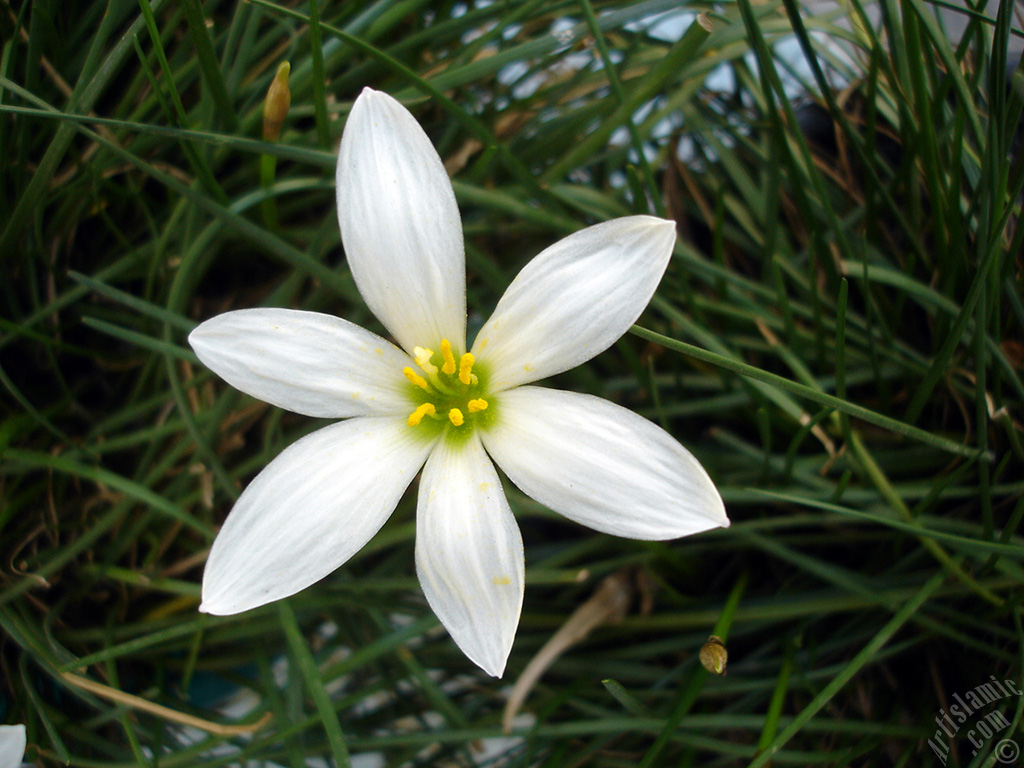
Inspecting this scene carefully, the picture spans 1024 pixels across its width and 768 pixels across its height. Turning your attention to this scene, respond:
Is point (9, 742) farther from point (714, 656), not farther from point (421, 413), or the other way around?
point (714, 656)

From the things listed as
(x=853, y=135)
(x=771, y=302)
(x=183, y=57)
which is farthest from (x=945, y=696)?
(x=183, y=57)

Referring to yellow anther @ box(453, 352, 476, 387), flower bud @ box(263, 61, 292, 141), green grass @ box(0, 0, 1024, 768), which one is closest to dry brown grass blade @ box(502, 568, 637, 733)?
green grass @ box(0, 0, 1024, 768)

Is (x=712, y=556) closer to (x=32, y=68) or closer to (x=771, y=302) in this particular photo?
(x=771, y=302)

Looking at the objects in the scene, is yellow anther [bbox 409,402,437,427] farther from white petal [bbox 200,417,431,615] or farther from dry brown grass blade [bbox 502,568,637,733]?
dry brown grass blade [bbox 502,568,637,733]

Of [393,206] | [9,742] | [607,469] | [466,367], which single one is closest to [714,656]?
[607,469]

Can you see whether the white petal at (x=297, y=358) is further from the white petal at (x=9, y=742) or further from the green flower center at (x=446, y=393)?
the white petal at (x=9, y=742)

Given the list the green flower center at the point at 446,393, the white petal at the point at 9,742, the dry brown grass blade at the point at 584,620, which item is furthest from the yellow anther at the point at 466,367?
the white petal at the point at 9,742
